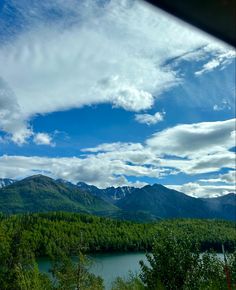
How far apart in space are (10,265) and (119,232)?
111681 mm

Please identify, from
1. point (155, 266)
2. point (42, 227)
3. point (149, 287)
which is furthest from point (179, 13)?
point (42, 227)

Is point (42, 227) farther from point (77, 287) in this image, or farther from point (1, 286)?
point (77, 287)

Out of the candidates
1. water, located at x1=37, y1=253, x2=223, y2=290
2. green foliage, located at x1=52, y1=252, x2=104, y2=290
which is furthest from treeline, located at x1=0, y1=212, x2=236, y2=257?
green foliage, located at x1=52, y1=252, x2=104, y2=290

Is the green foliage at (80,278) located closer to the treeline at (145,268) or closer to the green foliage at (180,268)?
the treeline at (145,268)

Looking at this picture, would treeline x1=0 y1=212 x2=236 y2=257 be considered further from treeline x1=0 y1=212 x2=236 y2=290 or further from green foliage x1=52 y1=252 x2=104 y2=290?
green foliage x1=52 y1=252 x2=104 y2=290

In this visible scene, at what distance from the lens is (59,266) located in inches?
1019

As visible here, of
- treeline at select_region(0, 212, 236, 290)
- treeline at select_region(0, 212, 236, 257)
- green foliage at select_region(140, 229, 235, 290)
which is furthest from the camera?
treeline at select_region(0, 212, 236, 257)

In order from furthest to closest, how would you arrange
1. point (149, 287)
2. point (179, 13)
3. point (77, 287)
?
point (149, 287) → point (77, 287) → point (179, 13)

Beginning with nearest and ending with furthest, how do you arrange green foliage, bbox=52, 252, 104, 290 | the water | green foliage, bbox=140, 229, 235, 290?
green foliage, bbox=52, 252, 104, 290
green foliage, bbox=140, 229, 235, 290
the water

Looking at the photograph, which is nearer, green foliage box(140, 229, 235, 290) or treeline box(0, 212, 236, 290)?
treeline box(0, 212, 236, 290)

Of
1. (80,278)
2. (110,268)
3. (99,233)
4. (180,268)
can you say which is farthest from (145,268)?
(99,233)

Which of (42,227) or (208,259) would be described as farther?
(42,227)

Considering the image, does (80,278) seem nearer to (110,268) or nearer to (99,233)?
(110,268)

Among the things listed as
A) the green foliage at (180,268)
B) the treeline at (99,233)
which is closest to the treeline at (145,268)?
the green foliage at (180,268)
